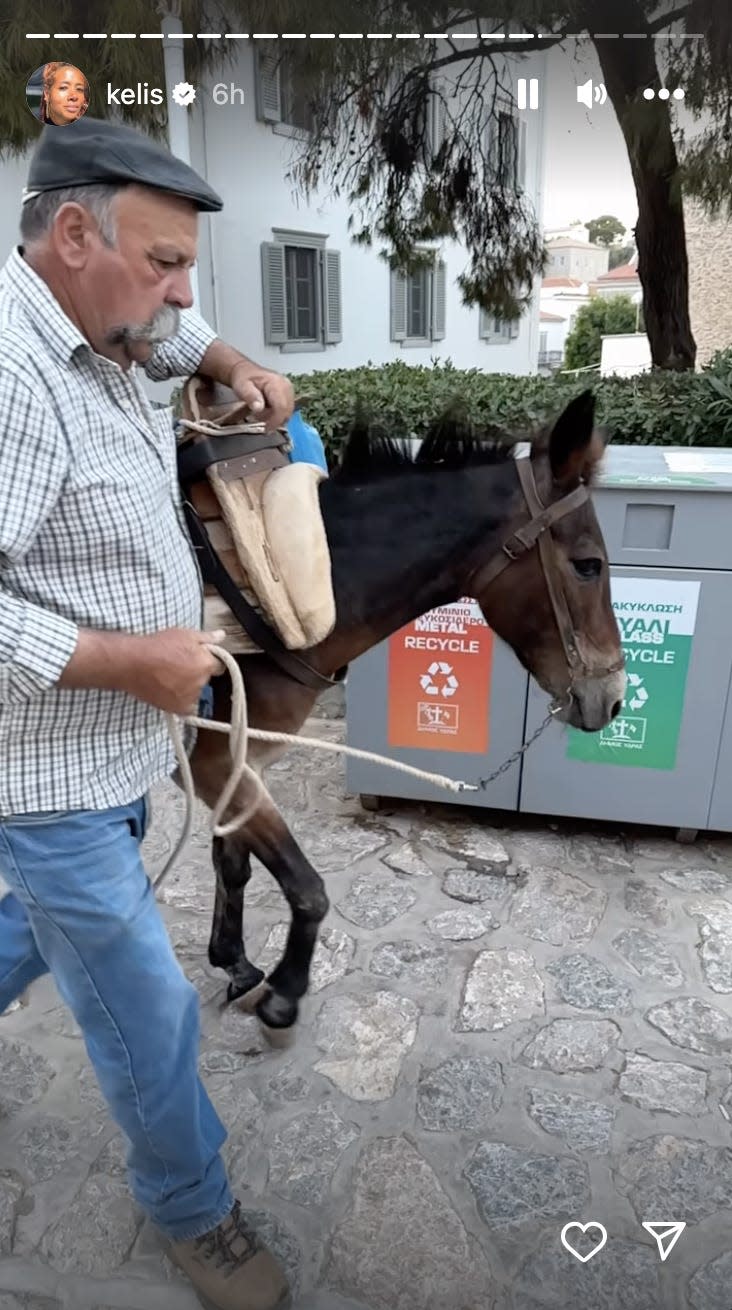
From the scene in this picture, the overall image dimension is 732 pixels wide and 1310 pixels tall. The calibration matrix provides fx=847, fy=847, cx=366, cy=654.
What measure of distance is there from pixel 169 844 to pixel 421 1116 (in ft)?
5.32

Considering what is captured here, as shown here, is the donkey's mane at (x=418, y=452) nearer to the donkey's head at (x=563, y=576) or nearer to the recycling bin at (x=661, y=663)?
the donkey's head at (x=563, y=576)

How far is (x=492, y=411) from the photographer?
16.0 ft

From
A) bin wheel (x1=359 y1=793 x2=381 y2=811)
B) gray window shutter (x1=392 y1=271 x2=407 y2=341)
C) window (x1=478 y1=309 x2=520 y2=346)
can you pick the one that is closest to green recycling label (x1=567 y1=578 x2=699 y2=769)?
bin wheel (x1=359 y1=793 x2=381 y2=811)

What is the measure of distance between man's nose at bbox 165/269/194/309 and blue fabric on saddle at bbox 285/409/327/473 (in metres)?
0.59

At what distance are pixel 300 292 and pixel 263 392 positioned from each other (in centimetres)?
624

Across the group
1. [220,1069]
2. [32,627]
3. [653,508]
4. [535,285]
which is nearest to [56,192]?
[32,627]

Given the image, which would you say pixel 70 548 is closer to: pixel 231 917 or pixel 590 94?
pixel 231 917

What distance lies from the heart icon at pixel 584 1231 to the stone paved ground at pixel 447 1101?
16 millimetres

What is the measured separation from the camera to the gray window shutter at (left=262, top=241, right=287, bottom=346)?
5.80 metres

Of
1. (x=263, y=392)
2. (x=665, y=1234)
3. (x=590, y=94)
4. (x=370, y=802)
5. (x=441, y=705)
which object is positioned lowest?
(x=370, y=802)

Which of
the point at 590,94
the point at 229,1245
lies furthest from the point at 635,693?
the point at 590,94

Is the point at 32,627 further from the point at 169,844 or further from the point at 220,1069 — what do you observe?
the point at 169,844

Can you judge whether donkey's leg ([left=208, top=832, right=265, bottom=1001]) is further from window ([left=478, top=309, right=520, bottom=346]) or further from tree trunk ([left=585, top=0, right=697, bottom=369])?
window ([left=478, top=309, right=520, bottom=346])

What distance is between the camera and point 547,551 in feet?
5.66
